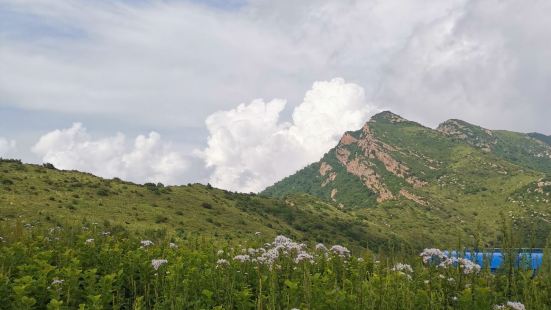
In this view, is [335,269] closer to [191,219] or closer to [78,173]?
[191,219]

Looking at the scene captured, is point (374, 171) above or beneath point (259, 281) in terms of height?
above

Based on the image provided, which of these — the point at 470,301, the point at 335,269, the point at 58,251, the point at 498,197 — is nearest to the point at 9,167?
the point at 58,251

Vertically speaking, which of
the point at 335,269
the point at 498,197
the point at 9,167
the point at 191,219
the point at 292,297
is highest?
the point at 498,197

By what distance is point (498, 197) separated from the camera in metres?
129

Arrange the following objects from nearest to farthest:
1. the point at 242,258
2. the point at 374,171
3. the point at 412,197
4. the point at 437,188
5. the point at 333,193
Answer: the point at 242,258 < the point at 412,197 < the point at 437,188 < the point at 374,171 < the point at 333,193

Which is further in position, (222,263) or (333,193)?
(333,193)

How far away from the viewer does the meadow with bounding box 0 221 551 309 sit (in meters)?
7.19

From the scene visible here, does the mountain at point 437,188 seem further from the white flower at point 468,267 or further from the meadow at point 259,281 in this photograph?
the white flower at point 468,267

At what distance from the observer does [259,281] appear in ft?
28.5

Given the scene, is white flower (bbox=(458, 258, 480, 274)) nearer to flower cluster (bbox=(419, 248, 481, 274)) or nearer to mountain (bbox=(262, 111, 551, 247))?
flower cluster (bbox=(419, 248, 481, 274))

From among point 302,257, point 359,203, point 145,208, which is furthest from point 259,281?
point 359,203

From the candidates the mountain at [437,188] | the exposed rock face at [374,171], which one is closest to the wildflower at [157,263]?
the mountain at [437,188]

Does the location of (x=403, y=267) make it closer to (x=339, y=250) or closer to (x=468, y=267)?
(x=468, y=267)

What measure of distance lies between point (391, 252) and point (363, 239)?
239 ft
